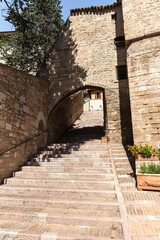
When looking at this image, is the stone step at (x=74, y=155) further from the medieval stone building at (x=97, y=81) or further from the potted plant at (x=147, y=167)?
the potted plant at (x=147, y=167)

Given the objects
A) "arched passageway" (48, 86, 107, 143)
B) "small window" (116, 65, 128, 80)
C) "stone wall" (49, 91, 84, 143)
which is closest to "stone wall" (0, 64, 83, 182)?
"stone wall" (49, 91, 84, 143)

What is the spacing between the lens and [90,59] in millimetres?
8414

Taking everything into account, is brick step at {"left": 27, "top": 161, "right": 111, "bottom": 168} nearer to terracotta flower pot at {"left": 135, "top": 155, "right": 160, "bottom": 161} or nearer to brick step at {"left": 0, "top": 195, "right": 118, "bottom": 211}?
terracotta flower pot at {"left": 135, "top": 155, "right": 160, "bottom": 161}

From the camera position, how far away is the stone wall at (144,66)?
16.5ft

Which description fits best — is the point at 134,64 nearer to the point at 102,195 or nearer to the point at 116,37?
the point at 116,37

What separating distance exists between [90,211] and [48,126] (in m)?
5.68

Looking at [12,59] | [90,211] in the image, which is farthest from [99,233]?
[12,59]

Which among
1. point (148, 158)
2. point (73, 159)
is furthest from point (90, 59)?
point (148, 158)

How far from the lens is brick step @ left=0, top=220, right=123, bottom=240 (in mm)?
2523

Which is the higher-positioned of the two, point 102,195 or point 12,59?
point 12,59

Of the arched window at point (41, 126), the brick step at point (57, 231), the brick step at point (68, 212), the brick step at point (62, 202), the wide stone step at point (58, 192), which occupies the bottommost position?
the brick step at point (57, 231)

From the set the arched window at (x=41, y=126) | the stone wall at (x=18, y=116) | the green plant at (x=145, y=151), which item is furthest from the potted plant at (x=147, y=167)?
the arched window at (x=41, y=126)

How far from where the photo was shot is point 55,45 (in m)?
9.14

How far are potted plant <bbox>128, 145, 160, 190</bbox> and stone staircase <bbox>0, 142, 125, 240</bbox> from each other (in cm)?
76
